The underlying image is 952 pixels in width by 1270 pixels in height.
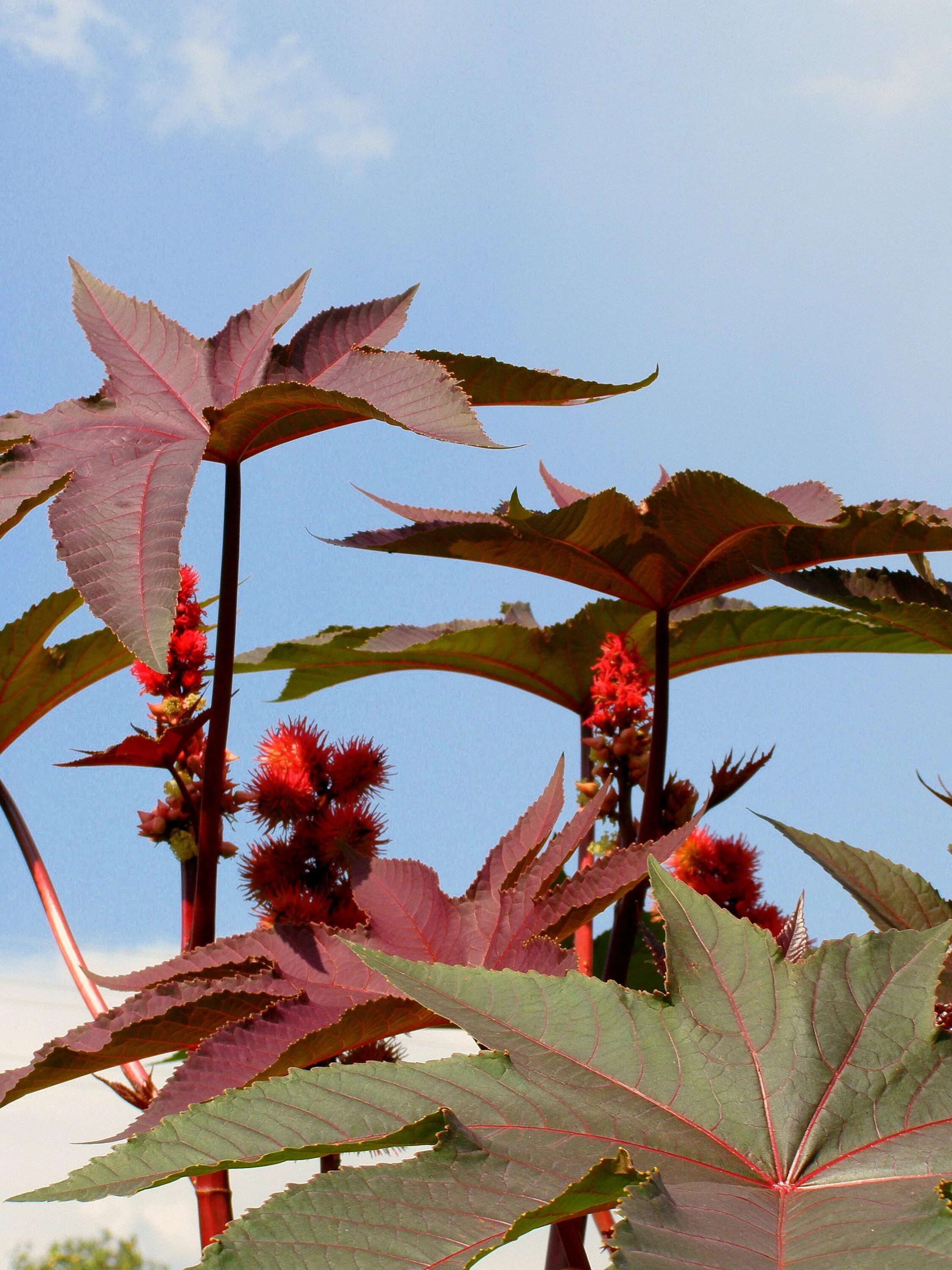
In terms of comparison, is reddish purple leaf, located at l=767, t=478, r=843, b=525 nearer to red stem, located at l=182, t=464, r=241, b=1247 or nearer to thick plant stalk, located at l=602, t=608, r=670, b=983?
thick plant stalk, located at l=602, t=608, r=670, b=983

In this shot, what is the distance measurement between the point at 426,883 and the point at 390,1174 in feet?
1.60

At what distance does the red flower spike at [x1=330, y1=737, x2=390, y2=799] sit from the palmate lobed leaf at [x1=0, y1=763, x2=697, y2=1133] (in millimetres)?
326

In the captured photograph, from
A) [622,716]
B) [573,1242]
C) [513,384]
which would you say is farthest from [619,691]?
[573,1242]

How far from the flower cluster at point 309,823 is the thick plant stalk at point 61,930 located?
0.22 m

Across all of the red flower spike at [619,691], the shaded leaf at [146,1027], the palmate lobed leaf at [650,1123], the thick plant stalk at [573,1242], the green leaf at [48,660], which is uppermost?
the green leaf at [48,660]

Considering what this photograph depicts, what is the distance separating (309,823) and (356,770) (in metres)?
0.13

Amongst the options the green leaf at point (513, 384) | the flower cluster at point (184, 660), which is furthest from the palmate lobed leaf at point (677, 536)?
the flower cluster at point (184, 660)

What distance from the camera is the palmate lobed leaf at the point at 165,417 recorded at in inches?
34.6

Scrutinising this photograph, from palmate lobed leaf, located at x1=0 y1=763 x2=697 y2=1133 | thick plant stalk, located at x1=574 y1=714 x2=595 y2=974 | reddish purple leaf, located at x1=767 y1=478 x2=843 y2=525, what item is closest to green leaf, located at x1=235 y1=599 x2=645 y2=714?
thick plant stalk, located at x1=574 y1=714 x2=595 y2=974

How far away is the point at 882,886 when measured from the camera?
1024 millimetres

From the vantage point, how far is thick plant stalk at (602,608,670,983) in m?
1.20

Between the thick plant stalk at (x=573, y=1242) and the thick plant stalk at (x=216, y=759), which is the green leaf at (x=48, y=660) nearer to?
the thick plant stalk at (x=216, y=759)

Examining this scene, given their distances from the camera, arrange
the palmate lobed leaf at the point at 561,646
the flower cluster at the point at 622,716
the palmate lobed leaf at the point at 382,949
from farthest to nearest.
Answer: the palmate lobed leaf at the point at 561,646, the flower cluster at the point at 622,716, the palmate lobed leaf at the point at 382,949

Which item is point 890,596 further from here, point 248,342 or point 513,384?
point 248,342
